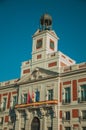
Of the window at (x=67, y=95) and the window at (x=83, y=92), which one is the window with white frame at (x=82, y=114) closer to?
the window at (x=83, y=92)

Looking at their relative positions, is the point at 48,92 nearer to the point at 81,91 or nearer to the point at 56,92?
the point at 56,92

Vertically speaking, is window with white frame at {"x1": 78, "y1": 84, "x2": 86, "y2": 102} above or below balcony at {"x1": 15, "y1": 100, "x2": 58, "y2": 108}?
above

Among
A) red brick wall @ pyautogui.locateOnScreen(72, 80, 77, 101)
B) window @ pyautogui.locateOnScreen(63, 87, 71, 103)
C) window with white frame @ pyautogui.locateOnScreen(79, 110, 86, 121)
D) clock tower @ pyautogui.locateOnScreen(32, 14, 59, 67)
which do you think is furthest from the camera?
clock tower @ pyautogui.locateOnScreen(32, 14, 59, 67)

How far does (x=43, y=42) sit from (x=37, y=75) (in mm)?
6691

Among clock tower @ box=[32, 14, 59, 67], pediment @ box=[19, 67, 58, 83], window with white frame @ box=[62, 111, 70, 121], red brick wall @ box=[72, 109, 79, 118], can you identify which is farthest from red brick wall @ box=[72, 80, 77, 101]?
clock tower @ box=[32, 14, 59, 67]

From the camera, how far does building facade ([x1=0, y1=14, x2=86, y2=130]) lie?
39906mm

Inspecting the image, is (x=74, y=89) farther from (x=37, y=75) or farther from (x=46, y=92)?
(x=37, y=75)

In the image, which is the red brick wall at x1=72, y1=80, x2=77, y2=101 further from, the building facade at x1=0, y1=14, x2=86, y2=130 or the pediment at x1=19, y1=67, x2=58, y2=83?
the pediment at x1=19, y1=67, x2=58, y2=83

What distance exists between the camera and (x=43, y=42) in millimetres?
48156

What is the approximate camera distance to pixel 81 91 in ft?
131

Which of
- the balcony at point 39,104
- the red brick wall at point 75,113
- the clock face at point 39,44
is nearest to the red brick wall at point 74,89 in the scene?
the red brick wall at point 75,113

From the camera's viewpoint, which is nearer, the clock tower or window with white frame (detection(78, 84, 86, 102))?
window with white frame (detection(78, 84, 86, 102))

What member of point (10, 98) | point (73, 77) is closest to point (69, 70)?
point (73, 77)

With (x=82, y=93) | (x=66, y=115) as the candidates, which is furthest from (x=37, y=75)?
(x=82, y=93)
